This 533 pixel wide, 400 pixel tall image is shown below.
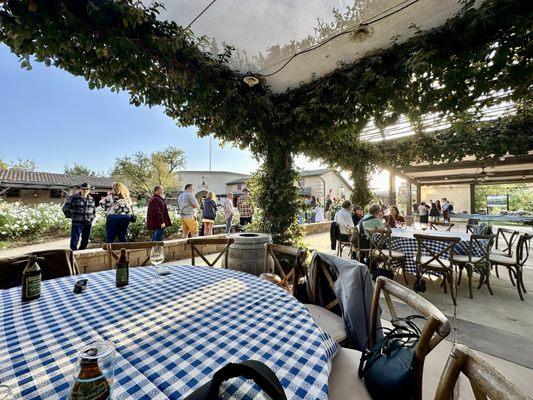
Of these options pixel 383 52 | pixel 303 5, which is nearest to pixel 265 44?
pixel 303 5

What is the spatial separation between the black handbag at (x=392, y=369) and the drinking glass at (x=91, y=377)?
3.21 ft

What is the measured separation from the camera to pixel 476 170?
43.2 feet

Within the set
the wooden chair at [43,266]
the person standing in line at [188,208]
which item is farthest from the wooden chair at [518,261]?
the person standing in line at [188,208]

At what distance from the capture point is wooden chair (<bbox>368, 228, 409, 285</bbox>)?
3816 millimetres

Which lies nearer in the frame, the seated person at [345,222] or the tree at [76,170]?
the seated person at [345,222]

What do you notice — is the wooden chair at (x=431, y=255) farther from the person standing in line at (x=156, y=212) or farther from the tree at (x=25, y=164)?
the tree at (x=25, y=164)

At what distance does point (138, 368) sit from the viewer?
2.49ft

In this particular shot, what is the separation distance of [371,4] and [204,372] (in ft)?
10.4

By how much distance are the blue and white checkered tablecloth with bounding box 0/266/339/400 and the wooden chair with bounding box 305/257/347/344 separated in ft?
1.09

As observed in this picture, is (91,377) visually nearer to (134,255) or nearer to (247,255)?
(247,255)

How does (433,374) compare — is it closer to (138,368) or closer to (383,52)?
(138,368)

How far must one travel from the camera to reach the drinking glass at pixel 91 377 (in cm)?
58

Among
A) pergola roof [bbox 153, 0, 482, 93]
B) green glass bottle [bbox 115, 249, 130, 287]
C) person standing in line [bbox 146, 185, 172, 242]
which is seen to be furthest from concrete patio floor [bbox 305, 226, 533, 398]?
person standing in line [bbox 146, 185, 172, 242]

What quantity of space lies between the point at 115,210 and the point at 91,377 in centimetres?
428
